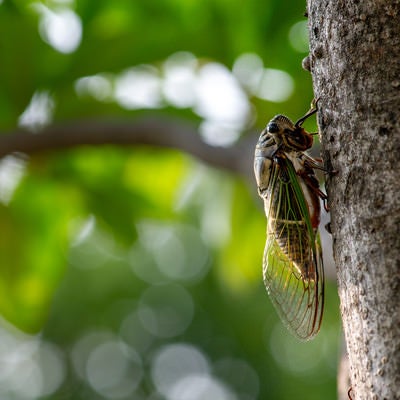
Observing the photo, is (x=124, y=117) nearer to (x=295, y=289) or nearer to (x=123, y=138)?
(x=123, y=138)

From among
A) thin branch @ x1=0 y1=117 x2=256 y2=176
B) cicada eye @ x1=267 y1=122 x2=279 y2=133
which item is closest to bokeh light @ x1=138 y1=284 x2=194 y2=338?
thin branch @ x1=0 y1=117 x2=256 y2=176

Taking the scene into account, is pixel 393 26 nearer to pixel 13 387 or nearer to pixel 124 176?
pixel 124 176

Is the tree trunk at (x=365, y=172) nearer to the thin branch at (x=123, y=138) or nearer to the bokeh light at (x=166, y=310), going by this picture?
the thin branch at (x=123, y=138)

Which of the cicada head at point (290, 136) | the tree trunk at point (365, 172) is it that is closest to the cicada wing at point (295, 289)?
the cicada head at point (290, 136)

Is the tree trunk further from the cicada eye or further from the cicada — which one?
the cicada eye

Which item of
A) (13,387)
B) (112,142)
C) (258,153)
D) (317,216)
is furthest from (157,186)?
(13,387)
